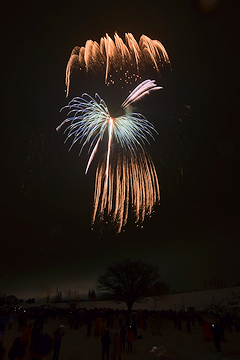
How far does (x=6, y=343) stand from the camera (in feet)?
36.6

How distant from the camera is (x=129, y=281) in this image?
32.5m

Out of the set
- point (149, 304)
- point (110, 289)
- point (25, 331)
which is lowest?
point (149, 304)

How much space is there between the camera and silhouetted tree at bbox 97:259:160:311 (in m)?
31.2

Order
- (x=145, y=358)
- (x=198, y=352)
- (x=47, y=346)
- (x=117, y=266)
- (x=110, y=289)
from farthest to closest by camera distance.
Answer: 1. (x=117, y=266)
2. (x=110, y=289)
3. (x=198, y=352)
4. (x=145, y=358)
5. (x=47, y=346)

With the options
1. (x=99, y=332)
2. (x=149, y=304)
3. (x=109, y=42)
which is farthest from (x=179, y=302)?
Answer: (x=109, y=42)

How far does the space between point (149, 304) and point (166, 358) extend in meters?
84.4

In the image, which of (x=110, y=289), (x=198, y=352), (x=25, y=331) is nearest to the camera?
(x=25, y=331)

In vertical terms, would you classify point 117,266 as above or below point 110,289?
above

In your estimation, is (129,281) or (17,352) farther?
(129,281)

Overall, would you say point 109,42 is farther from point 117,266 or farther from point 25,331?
point 117,266

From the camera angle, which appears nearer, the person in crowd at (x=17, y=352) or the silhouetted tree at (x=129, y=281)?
the person in crowd at (x=17, y=352)

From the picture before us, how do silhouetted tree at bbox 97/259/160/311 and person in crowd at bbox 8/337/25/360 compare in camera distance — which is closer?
person in crowd at bbox 8/337/25/360

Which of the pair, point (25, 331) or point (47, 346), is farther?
point (25, 331)

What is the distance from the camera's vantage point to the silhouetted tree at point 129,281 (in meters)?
31.2
